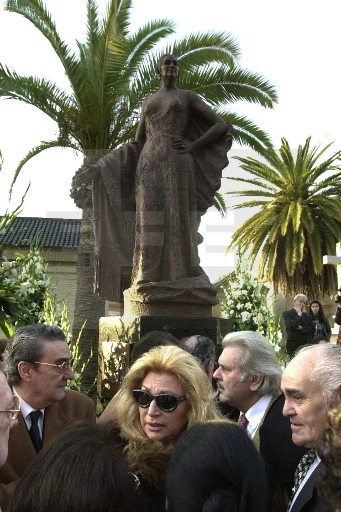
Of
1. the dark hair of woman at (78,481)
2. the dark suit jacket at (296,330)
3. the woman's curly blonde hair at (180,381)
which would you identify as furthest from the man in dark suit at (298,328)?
the dark hair of woman at (78,481)

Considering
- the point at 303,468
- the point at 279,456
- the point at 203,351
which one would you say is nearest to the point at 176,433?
the point at 279,456

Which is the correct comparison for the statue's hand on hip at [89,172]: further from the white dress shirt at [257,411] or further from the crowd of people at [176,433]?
the white dress shirt at [257,411]

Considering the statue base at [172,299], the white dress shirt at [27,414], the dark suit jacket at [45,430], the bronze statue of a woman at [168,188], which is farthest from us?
the bronze statue of a woman at [168,188]

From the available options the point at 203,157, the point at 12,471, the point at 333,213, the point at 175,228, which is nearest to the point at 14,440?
the point at 12,471

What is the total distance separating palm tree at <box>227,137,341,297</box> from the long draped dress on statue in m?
24.2

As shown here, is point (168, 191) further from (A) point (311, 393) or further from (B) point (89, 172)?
(A) point (311, 393)

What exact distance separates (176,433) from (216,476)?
1.19 metres

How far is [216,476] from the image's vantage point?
7.30 feet

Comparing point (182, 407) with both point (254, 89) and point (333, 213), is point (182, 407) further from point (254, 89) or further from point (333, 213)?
point (333, 213)

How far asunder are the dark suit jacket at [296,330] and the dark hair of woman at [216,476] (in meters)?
12.8

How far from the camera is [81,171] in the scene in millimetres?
8641

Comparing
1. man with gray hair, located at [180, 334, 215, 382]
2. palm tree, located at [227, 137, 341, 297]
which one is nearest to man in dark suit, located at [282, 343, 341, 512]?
man with gray hair, located at [180, 334, 215, 382]

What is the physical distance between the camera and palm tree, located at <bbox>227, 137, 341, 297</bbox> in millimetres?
33375

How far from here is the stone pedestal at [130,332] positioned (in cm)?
762
